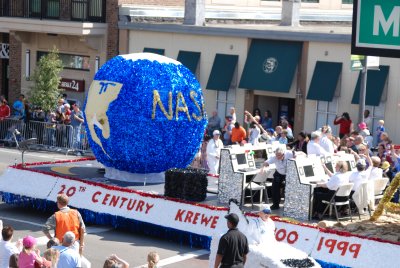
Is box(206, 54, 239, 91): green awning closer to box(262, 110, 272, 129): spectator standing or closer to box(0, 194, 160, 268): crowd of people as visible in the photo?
box(262, 110, 272, 129): spectator standing

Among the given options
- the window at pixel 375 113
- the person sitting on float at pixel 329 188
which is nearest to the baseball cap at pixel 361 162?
the person sitting on float at pixel 329 188

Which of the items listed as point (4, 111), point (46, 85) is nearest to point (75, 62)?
point (46, 85)

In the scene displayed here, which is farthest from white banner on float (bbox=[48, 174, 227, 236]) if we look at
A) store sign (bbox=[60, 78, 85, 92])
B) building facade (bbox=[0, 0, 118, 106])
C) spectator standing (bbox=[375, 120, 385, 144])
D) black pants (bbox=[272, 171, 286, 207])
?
store sign (bbox=[60, 78, 85, 92])

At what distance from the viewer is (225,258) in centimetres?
1270

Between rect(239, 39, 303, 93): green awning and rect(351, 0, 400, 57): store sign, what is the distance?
14.1 meters

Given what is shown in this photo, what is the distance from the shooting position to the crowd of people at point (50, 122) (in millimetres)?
30031

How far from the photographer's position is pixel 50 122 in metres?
30.8

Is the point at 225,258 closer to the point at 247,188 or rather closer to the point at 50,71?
the point at 247,188

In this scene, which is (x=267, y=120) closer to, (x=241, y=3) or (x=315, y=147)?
(x=315, y=147)

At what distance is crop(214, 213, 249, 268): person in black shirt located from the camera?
1264 centimetres

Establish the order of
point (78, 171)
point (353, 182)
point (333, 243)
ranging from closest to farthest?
point (333, 243) → point (353, 182) → point (78, 171)

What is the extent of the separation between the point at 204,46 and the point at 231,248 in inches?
820

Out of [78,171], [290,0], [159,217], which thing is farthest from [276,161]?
[290,0]

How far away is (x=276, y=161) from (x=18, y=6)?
67.8ft
